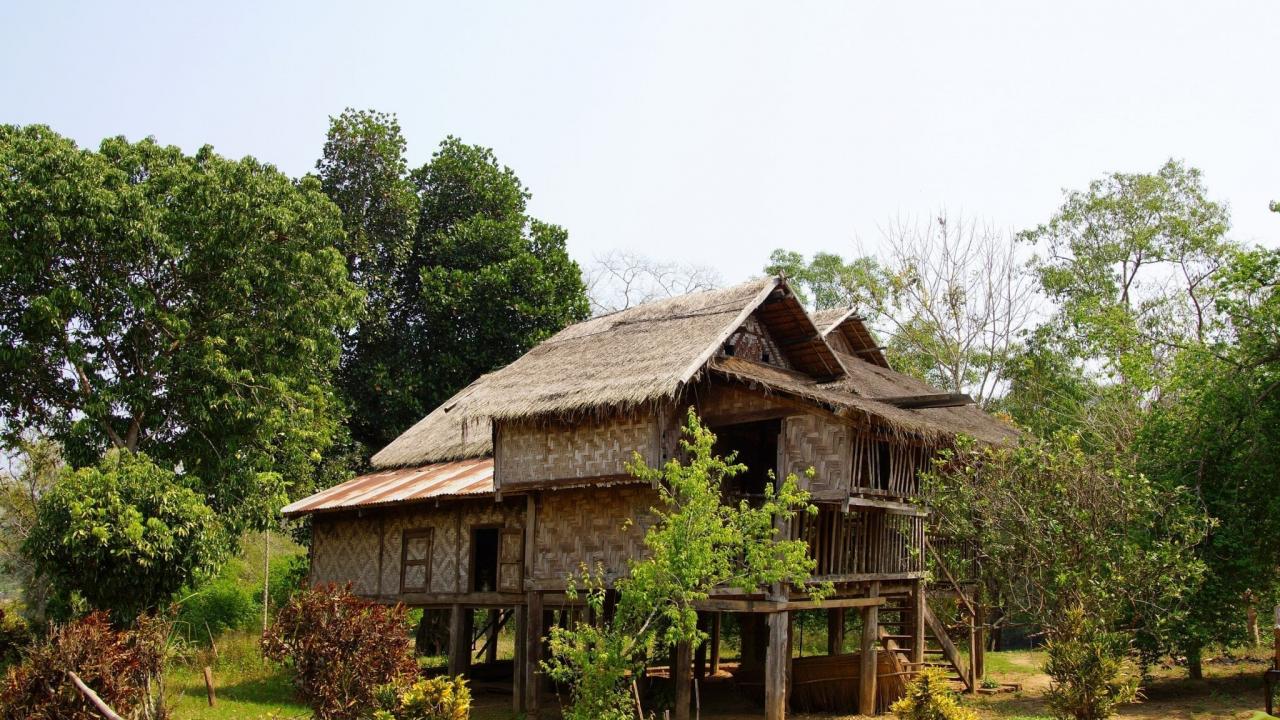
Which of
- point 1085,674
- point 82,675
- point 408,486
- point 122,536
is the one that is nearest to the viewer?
point 82,675

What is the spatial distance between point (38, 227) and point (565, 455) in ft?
29.7

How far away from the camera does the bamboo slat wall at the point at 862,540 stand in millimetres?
14125

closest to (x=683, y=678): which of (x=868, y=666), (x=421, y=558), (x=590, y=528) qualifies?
(x=590, y=528)

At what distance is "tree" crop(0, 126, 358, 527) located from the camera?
16.9m

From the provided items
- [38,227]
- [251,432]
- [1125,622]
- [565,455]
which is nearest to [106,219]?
[38,227]

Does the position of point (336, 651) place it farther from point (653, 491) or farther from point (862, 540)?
point (862, 540)

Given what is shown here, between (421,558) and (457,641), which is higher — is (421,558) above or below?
above

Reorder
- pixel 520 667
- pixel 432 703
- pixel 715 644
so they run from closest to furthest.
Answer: pixel 432 703 < pixel 520 667 < pixel 715 644

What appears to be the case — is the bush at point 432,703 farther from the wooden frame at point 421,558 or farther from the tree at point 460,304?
the tree at point 460,304

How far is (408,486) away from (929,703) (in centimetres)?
1019

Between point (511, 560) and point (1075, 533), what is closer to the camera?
point (1075, 533)

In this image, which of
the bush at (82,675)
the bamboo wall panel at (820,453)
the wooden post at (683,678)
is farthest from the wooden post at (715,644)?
the bush at (82,675)

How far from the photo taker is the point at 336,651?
37.8 ft

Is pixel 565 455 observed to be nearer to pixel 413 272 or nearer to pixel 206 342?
pixel 206 342
